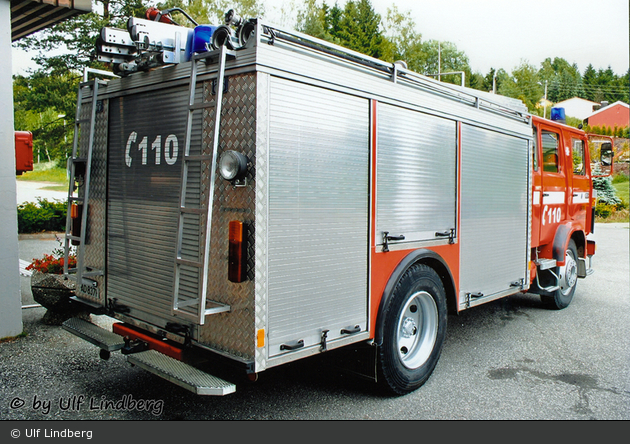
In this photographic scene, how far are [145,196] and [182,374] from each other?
1.30 meters

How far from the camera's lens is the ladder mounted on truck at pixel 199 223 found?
2.90 m

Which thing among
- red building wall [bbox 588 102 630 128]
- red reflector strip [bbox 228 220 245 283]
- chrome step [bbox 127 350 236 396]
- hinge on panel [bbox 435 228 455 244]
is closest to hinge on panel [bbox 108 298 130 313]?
chrome step [bbox 127 350 236 396]

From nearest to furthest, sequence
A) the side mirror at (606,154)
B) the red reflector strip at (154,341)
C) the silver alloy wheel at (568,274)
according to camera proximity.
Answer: the red reflector strip at (154,341), the silver alloy wheel at (568,274), the side mirror at (606,154)

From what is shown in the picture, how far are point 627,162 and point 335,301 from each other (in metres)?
42.8

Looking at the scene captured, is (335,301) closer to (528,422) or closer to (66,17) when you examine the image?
(528,422)

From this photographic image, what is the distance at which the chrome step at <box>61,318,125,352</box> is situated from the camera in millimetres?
3588

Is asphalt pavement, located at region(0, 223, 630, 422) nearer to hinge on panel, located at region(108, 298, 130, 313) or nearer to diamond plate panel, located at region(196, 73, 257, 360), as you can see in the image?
hinge on panel, located at region(108, 298, 130, 313)

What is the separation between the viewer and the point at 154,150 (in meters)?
3.61

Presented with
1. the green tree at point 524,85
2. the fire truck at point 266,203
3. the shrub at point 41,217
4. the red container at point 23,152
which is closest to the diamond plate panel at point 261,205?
the fire truck at point 266,203

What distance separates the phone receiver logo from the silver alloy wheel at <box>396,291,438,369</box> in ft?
7.03

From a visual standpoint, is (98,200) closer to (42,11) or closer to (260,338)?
(260,338)

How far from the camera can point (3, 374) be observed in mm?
4457

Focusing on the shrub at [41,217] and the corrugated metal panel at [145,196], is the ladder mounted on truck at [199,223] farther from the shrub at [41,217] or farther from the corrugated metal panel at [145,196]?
the shrub at [41,217]

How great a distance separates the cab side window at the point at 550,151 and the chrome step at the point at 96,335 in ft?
17.8
